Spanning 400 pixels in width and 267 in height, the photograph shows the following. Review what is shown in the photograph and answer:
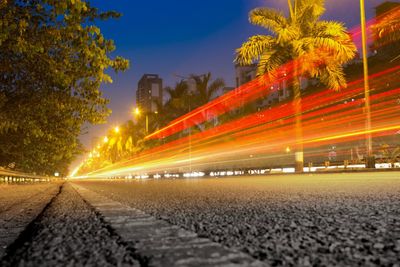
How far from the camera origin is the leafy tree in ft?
30.4

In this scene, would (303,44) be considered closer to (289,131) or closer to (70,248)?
(289,131)

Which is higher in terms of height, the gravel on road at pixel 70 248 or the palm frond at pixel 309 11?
the palm frond at pixel 309 11

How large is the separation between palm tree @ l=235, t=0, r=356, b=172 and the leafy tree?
668 inches

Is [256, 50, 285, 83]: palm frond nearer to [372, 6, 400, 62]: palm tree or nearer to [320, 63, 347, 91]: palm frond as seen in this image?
[320, 63, 347, 91]: palm frond

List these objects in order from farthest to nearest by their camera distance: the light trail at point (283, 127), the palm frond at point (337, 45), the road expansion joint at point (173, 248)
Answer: the light trail at point (283, 127), the palm frond at point (337, 45), the road expansion joint at point (173, 248)

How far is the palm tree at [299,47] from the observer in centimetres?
2780

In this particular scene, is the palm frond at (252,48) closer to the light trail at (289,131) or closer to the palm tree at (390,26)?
the palm tree at (390,26)

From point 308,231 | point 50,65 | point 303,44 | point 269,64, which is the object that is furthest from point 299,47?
point 308,231

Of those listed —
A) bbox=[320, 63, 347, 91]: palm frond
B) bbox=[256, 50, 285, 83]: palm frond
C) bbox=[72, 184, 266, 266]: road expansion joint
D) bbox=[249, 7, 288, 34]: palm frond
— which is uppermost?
bbox=[249, 7, 288, 34]: palm frond

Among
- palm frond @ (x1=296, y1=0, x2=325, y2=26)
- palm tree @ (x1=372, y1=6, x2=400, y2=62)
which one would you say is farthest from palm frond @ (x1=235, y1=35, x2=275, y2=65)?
palm tree @ (x1=372, y1=6, x2=400, y2=62)

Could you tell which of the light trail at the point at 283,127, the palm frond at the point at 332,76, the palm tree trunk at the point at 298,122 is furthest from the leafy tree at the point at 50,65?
the light trail at the point at 283,127

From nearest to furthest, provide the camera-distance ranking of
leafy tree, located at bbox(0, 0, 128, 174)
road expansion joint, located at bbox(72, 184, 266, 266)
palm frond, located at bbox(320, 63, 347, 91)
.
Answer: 1. road expansion joint, located at bbox(72, 184, 266, 266)
2. leafy tree, located at bbox(0, 0, 128, 174)
3. palm frond, located at bbox(320, 63, 347, 91)

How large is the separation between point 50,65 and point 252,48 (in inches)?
810

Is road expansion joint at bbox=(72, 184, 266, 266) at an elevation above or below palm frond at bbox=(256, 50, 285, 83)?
below
